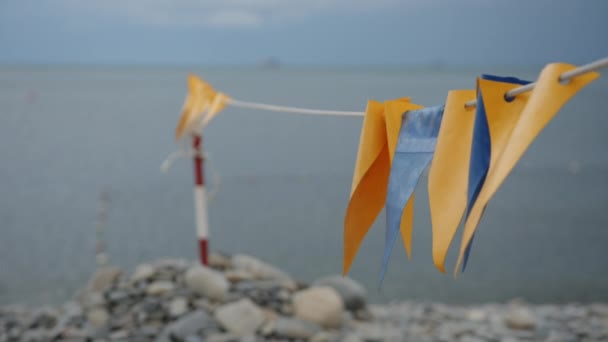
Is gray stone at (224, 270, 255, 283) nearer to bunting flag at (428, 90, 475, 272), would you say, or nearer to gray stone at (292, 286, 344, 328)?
gray stone at (292, 286, 344, 328)

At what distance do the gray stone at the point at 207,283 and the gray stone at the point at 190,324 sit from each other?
0.31m

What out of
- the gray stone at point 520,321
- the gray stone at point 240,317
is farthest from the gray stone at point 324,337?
the gray stone at point 520,321

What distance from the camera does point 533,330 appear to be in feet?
18.2

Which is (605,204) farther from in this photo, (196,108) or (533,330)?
(196,108)

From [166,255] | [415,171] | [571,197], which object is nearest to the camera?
[415,171]

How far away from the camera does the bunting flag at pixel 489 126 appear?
4.89 ft

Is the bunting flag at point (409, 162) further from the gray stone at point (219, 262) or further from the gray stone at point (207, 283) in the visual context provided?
the gray stone at point (219, 262)

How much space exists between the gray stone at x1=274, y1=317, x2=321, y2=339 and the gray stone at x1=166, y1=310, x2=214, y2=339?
47 cm

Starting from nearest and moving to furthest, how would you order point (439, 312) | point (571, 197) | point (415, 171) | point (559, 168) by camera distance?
point (415, 171) < point (439, 312) < point (571, 197) < point (559, 168)

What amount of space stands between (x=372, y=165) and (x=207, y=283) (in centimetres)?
331

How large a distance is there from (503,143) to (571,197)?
13.0 m

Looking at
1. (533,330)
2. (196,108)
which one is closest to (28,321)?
(196,108)

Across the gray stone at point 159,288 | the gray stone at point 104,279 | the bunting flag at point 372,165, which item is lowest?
the gray stone at point 104,279

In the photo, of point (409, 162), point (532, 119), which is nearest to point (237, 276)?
point (409, 162)
